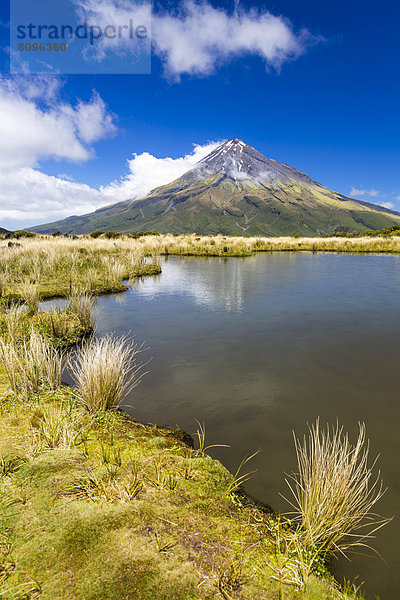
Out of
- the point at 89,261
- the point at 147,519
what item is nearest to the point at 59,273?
the point at 89,261

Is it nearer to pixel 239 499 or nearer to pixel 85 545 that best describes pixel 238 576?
pixel 239 499

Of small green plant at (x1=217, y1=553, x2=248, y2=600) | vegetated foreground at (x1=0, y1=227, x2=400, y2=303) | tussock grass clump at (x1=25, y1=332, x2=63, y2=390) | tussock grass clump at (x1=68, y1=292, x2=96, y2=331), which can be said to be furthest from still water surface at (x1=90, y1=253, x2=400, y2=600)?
vegetated foreground at (x1=0, y1=227, x2=400, y2=303)

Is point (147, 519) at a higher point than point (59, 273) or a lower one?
lower

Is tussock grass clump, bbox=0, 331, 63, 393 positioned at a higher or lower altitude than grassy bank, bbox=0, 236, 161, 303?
lower

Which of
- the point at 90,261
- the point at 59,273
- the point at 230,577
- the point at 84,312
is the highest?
the point at 90,261

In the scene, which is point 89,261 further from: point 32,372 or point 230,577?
point 230,577

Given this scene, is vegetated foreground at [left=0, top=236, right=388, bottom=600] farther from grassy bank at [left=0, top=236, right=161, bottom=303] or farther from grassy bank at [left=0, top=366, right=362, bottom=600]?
grassy bank at [left=0, top=236, right=161, bottom=303]

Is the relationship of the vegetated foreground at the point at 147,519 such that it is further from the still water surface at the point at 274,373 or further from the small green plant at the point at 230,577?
the still water surface at the point at 274,373

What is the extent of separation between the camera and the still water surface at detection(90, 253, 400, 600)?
386cm

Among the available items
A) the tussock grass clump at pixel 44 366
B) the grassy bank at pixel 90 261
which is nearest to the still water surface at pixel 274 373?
the tussock grass clump at pixel 44 366

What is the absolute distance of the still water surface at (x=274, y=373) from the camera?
3.86 m

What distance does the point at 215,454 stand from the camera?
410cm

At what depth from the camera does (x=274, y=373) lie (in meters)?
6.32

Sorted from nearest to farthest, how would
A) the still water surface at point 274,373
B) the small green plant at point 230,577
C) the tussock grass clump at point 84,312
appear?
1. the small green plant at point 230,577
2. the still water surface at point 274,373
3. the tussock grass clump at point 84,312
